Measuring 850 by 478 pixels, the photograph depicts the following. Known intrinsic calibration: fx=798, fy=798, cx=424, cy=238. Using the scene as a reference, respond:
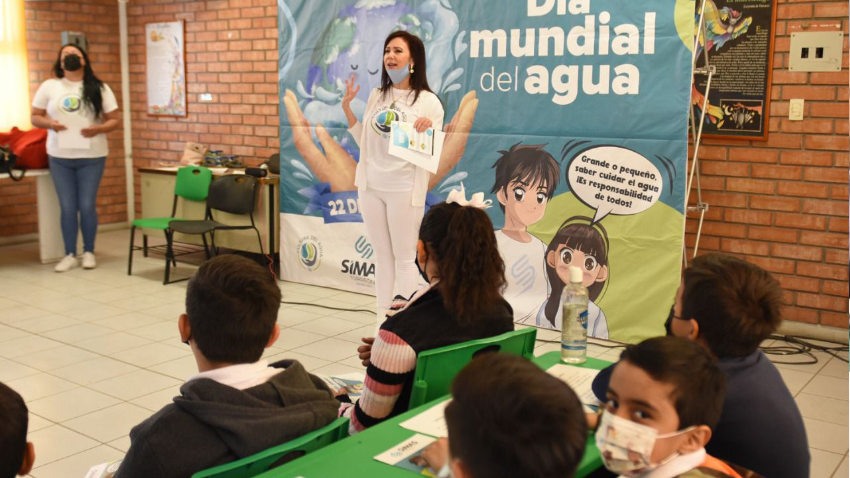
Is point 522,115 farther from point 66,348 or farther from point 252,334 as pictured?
point 252,334

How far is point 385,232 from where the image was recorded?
452cm

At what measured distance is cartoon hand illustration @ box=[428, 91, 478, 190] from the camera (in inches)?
195

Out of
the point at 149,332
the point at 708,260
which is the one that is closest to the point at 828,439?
the point at 708,260

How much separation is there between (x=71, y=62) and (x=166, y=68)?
1.56 meters

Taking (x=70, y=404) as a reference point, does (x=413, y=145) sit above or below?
above

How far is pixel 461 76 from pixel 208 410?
3745 mm

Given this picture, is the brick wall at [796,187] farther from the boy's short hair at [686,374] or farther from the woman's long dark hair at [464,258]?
the boy's short hair at [686,374]

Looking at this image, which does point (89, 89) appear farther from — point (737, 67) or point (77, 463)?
point (737, 67)

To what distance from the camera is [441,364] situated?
201cm

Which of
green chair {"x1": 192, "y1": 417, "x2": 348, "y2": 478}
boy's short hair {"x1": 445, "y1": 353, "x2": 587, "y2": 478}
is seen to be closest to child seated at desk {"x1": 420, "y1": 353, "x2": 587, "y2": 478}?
boy's short hair {"x1": 445, "y1": 353, "x2": 587, "y2": 478}

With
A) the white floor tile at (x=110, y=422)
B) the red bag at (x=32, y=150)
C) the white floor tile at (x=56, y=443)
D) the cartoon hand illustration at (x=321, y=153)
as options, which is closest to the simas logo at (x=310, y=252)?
the cartoon hand illustration at (x=321, y=153)

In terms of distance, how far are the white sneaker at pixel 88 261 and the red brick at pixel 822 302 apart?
202 inches

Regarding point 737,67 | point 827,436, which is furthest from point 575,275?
point 737,67

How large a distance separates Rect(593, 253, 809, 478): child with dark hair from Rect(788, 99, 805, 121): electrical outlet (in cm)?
301
